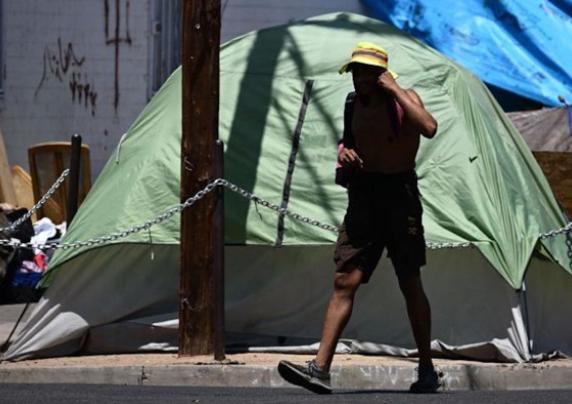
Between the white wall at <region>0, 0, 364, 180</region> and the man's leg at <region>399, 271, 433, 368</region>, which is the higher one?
the man's leg at <region>399, 271, 433, 368</region>

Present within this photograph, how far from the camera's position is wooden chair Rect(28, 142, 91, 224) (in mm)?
15133

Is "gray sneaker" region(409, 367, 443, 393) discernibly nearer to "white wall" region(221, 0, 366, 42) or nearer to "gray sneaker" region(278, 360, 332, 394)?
"gray sneaker" region(278, 360, 332, 394)

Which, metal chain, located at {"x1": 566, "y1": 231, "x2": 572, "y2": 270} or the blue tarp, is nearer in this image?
metal chain, located at {"x1": 566, "y1": 231, "x2": 572, "y2": 270}

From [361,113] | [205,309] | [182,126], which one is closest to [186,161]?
[182,126]

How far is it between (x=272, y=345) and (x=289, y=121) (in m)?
1.43

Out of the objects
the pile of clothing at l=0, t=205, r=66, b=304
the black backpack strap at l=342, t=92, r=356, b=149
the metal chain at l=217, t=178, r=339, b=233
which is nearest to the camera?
the black backpack strap at l=342, t=92, r=356, b=149

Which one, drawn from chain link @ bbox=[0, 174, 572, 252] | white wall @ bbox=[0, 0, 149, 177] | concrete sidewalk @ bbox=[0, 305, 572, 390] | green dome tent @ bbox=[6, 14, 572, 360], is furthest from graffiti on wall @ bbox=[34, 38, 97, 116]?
concrete sidewalk @ bbox=[0, 305, 572, 390]

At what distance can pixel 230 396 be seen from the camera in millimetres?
8250

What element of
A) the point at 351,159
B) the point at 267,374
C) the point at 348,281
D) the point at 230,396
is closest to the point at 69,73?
the point at 267,374

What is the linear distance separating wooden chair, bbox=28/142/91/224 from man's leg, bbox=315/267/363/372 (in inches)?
276

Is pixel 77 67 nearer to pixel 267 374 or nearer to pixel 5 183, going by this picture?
pixel 5 183

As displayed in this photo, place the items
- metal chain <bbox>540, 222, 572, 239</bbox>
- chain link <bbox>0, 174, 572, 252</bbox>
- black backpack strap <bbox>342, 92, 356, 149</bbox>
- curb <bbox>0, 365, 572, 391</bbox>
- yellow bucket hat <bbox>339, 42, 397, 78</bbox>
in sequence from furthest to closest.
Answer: metal chain <bbox>540, 222, 572, 239</bbox>
chain link <bbox>0, 174, 572, 252</bbox>
curb <bbox>0, 365, 572, 391</bbox>
black backpack strap <bbox>342, 92, 356, 149</bbox>
yellow bucket hat <bbox>339, 42, 397, 78</bbox>

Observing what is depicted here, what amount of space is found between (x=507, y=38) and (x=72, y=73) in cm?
413

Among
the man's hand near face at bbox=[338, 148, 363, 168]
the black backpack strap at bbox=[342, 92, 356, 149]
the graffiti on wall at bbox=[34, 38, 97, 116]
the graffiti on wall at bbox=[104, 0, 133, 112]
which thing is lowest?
the graffiti on wall at bbox=[34, 38, 97, 116]
